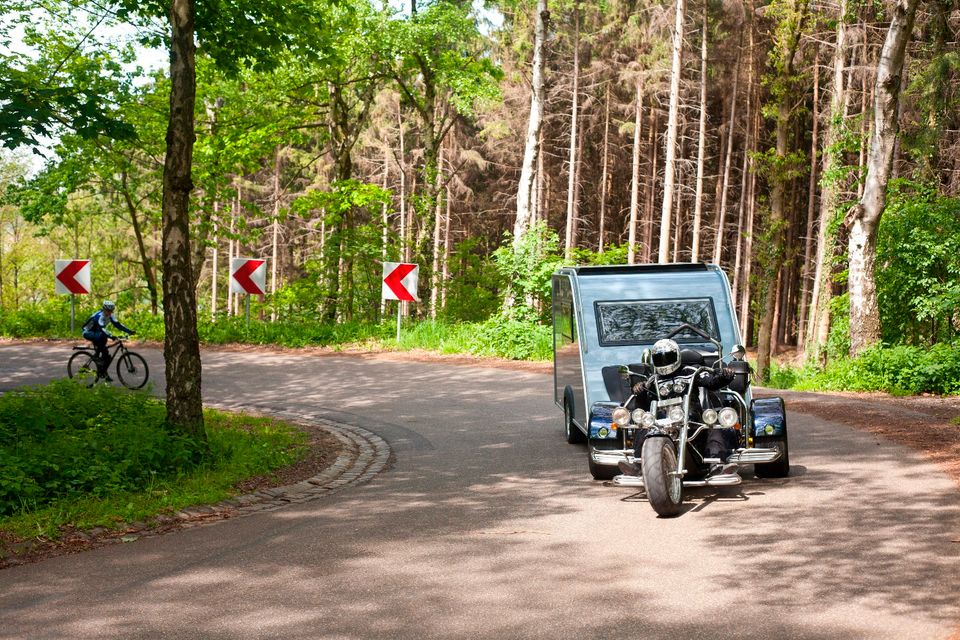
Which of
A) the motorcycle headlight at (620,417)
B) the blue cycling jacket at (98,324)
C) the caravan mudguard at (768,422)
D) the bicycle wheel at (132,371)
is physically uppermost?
the blue cycling jacket at (98,324)

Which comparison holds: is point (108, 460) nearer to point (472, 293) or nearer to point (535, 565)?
point (535, 565)

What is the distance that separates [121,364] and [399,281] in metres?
8.30

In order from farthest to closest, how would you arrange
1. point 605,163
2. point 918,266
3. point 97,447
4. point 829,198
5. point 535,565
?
point 605,163
point 829,198
point 918,266
point 97,447
point 535,565

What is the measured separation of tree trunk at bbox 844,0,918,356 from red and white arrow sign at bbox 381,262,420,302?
1065 cm

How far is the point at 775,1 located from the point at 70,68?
19.2 metres

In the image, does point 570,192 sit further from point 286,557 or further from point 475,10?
point 286,557

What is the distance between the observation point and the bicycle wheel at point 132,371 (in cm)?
1673

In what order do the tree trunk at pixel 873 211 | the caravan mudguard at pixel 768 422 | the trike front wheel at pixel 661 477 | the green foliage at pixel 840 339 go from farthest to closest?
the green foliage at pixel 840 339, the tree trunk at pixel 873 211, the caravan mudguard at pixel 768 422, the trike front wheel at pixel 661 477

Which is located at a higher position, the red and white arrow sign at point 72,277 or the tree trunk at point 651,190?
the tree trunk at point 651,190

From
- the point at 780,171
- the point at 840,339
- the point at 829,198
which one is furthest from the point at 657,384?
the point at 829,198

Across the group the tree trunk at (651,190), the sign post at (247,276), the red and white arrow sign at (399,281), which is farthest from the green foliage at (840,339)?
the tree trunk at (651,190)

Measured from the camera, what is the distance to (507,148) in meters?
47.4

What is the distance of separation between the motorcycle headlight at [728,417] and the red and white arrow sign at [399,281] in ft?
54.1

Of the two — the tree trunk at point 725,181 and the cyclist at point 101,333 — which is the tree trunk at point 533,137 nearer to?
the cyclist at point 101,333
